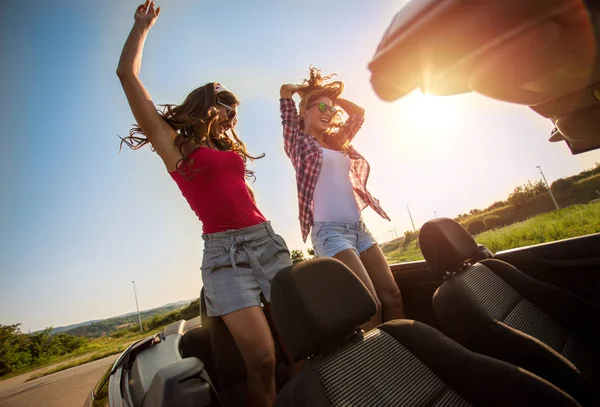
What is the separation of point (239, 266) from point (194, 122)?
102cm

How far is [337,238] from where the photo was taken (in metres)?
2.40

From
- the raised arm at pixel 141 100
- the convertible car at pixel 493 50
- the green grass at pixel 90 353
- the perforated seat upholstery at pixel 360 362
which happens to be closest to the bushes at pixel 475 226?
the green grass at pixel 90 353

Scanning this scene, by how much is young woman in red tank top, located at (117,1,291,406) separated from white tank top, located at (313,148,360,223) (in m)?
0.56

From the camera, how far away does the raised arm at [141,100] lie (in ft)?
6.05

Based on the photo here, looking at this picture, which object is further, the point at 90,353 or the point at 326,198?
the point at 90,353

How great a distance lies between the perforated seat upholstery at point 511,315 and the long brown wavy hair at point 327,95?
4.43 feet

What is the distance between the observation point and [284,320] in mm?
1105

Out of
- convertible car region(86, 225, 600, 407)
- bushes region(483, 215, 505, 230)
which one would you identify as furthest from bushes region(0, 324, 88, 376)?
bushes region(483, 215, 505, 230)

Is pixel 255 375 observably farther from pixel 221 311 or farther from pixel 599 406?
pixel 599 406

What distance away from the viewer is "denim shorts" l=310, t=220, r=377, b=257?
2367 mm

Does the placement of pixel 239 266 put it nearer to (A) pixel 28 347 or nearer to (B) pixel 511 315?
(B) pixel 511 315

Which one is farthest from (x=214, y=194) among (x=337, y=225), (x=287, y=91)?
(x=287, y=91)

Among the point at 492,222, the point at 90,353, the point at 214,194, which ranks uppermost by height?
the point at 214,194

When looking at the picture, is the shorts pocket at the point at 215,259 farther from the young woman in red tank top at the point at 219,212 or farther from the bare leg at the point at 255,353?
the bare leg at the point at 255,353
